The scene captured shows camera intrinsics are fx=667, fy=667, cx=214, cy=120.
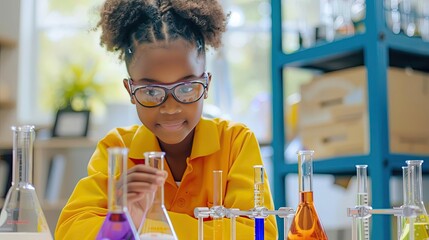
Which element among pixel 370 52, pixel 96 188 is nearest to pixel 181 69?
pixel 96 188

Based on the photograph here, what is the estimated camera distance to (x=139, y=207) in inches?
30.3

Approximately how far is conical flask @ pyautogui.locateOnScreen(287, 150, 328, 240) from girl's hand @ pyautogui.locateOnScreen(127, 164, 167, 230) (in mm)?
192

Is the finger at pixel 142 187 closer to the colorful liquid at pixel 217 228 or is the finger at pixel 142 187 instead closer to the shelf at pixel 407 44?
the colorful liquid at pixel 217 228

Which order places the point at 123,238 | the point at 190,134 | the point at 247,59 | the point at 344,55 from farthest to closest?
the point at 247,59 < the point at 344,55 < the point at 190,134 < the point at 123,238

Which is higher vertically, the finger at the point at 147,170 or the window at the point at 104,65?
the window at the point at 104,65

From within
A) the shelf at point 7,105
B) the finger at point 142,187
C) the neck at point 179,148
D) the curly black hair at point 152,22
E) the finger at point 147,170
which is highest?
the shelf at point 7,105

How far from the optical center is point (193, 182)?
1155 mm

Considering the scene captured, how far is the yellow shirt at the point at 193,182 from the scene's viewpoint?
1.02 metres

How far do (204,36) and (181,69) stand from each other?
0.40 ft

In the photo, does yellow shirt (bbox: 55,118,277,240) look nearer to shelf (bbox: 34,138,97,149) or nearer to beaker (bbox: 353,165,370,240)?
beaker (bbox: 353,165,370,240)

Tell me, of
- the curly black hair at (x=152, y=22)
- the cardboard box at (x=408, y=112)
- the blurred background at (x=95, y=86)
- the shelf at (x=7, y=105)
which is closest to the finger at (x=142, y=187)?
the curly black hair at (x=152, y=22)

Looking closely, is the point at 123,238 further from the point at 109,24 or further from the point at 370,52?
the point at 370,52

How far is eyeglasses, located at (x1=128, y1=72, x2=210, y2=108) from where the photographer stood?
101 cm

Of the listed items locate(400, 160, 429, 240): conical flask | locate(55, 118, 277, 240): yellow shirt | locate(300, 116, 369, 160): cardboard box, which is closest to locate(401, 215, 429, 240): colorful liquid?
locate(400, 160, 429, 240): conical flask
